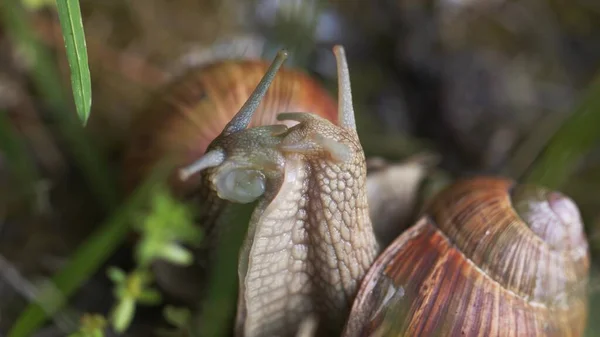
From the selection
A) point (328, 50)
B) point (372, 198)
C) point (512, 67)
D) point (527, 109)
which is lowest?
point (372, 198)

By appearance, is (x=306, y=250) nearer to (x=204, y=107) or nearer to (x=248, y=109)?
(x=248, y=109)

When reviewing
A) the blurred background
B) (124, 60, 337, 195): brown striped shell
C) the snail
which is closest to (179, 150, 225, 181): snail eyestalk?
the snail

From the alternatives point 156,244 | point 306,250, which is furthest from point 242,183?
point 156,244

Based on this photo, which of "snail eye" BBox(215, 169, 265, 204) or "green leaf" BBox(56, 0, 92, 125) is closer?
"green leaf" BBox(56, 0, 92, 125)

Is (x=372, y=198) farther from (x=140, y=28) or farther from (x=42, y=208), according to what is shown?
(x=140, y=28)

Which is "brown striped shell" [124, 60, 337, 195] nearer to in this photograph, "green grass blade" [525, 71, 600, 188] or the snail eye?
the snail eye

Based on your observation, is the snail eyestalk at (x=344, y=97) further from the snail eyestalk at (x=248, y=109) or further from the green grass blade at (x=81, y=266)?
the green grass blade at (x=81, y=266)

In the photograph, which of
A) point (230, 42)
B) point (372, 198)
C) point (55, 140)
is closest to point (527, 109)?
point (372, 198)
